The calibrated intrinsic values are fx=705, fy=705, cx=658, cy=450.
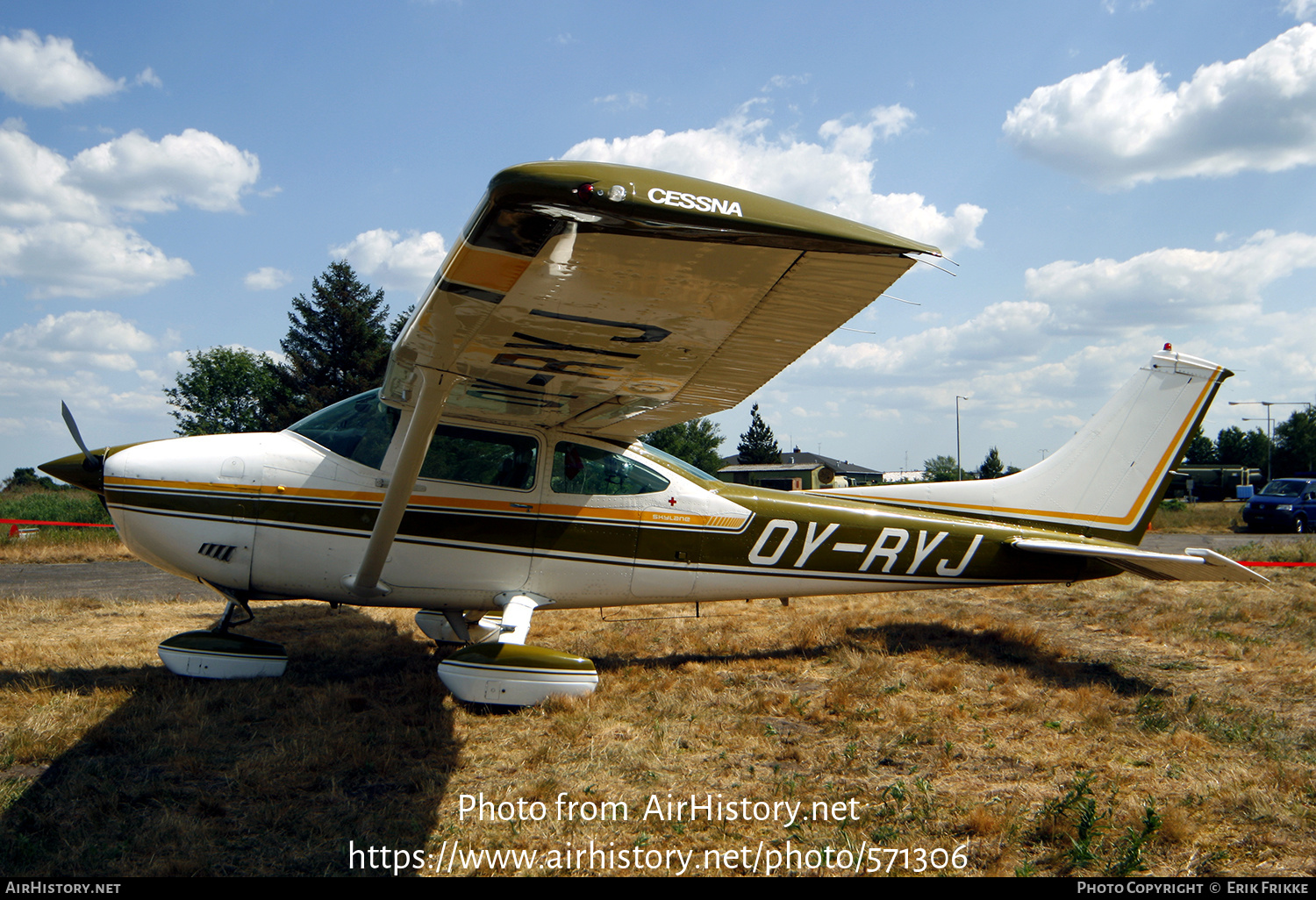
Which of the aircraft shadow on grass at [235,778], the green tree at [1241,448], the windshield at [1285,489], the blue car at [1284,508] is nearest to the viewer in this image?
the aircraft shadow on grass at [235,778]

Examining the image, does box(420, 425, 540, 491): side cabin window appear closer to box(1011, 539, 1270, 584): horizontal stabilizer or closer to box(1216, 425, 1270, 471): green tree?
box(1011, 539, 1270, 584): horizontal stabilizer

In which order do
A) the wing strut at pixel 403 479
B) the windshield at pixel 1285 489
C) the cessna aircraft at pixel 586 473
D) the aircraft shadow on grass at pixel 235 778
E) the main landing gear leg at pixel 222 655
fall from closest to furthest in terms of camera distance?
the cessna aircraft at pixel 586 473, the aircraft shadow on grass at pixel 235 778, the wing strut at pixel 403 479, the main landing gear leg at pixel 222 655, the windshield at pixel 1285 489

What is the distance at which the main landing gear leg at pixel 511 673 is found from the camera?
15.3 ft

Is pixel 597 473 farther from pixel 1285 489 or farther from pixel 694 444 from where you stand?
pixel 694 444

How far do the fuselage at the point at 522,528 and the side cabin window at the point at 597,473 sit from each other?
14mm

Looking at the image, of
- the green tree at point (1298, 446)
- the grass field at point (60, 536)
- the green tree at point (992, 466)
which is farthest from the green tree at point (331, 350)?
the green tree at point (1298, 446)

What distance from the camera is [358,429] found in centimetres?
537

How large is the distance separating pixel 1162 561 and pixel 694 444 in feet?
182

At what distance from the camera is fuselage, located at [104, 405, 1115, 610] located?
5062mm

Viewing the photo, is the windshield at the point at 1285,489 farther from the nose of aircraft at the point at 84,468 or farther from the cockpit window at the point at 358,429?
the nose of aircraft at the point at 84,468

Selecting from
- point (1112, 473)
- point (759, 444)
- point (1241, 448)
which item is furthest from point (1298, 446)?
point (1112, 473)

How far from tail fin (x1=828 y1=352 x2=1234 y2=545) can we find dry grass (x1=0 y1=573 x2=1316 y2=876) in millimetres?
1221

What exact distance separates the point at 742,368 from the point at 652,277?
51.7 inches

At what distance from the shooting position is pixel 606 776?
3.72 m
